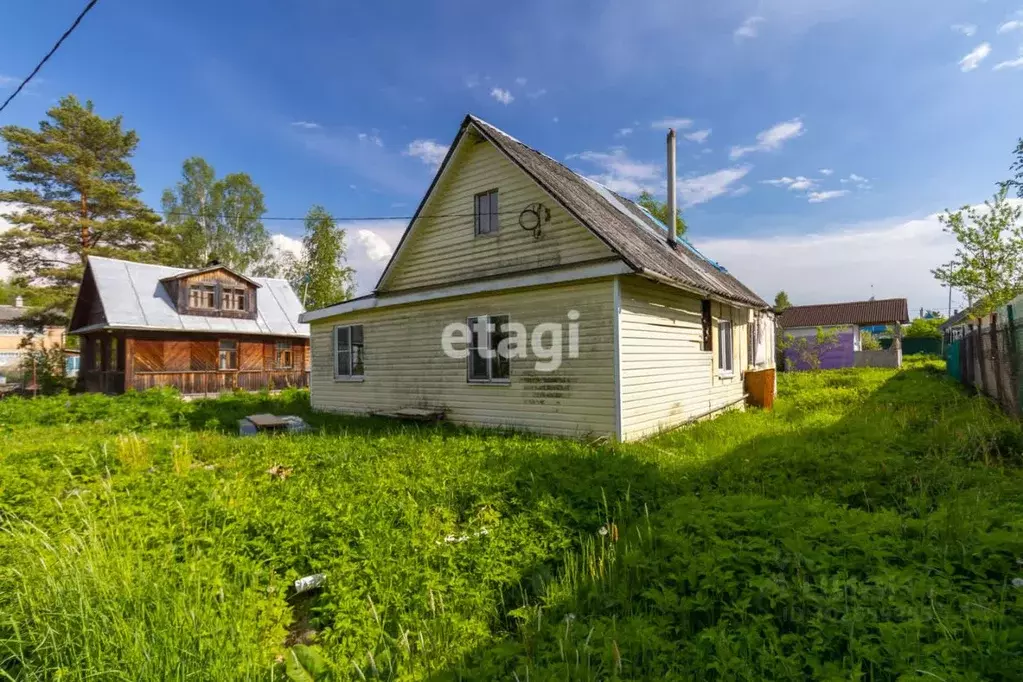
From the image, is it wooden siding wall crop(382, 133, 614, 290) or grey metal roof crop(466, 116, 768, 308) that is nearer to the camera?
grey metal roof crop(466, 116, 768, 308)

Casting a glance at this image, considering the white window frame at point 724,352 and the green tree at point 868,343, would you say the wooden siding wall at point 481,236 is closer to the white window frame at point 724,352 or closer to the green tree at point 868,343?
the white window frame at point 724,352

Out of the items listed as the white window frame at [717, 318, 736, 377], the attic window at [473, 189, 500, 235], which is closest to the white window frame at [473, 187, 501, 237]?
the attic window at [473, 189, 500, 235]

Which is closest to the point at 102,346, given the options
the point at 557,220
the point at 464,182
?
the point at 464,182

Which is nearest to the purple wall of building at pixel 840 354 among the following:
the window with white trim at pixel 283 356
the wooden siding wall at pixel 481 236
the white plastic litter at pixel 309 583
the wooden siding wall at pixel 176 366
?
the wooden siding wall at pixel 481 236

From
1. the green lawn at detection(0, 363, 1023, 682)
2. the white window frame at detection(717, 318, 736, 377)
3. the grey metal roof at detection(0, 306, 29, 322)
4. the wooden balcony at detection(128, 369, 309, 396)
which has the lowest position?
the green lawn at detection(0, 363, 1023, 682)

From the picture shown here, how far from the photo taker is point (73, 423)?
12828mm

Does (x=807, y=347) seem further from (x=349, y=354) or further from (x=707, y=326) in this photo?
(x=349, y=354)

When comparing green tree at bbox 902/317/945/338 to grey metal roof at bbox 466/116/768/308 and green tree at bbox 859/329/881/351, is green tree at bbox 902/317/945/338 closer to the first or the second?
green tree at bbox 859/329/881/351

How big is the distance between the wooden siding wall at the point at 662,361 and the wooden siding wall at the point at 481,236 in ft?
4.72

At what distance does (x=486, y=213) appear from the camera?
11.6 m

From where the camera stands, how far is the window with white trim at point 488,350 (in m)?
10.6

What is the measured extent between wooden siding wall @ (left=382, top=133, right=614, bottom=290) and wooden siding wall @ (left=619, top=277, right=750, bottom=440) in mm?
1438

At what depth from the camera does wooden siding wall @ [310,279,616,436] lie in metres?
9.12

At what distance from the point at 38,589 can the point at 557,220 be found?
9.12 metres
